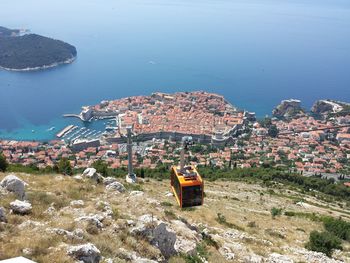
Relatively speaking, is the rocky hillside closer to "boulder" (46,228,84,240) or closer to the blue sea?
"boulder" (46,228,84,240)

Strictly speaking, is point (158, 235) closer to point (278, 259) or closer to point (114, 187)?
point (278, 259)

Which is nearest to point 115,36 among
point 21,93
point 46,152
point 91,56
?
point 91,56

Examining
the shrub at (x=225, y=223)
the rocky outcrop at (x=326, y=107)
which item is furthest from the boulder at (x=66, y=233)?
the rocky outcrop at (x=326, y=107)

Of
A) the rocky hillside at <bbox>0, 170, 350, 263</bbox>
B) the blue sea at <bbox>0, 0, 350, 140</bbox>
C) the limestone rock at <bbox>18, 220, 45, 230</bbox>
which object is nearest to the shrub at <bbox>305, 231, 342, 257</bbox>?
the rocky hillside at <bbox>0, 170, 350, 263</bbox>

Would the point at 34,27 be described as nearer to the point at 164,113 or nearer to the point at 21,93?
the point at 21,93

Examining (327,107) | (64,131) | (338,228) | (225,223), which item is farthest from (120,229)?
(327,107)
